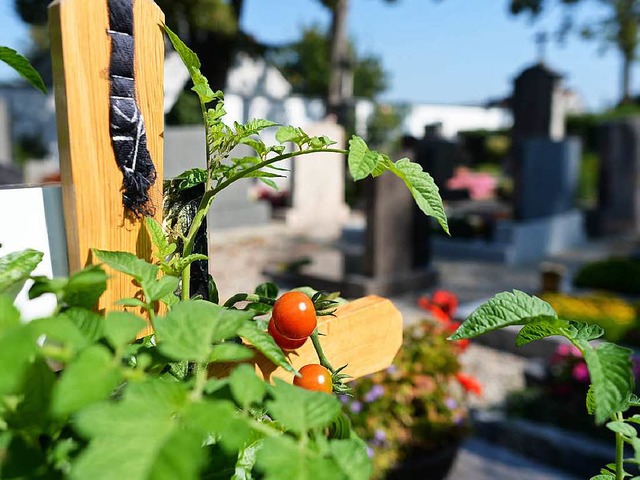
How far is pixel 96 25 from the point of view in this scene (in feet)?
2.11

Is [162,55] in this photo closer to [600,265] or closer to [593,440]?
[593,440]

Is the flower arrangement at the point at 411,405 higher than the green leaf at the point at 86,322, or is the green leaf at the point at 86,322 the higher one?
the green leaf at the point at 86,322

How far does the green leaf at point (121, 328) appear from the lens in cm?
43

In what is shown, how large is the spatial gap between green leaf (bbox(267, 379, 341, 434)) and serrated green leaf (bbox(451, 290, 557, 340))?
0.19 m

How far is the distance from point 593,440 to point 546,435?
0.23 m

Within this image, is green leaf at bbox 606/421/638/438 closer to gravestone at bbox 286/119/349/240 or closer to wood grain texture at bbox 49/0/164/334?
wood grain texture at bbox 49/0/164/334

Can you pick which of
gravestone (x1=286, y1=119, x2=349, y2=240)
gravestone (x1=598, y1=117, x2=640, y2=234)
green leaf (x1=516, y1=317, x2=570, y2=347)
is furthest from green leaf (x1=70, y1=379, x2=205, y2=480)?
gravestone (x1=598, y1=117, x2=640, y2=234)

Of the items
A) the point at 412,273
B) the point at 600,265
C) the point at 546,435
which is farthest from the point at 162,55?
the point at 600,265

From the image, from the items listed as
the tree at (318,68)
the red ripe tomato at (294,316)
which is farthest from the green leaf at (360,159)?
the tree at (318,68)

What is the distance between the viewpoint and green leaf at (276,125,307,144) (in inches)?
26.7

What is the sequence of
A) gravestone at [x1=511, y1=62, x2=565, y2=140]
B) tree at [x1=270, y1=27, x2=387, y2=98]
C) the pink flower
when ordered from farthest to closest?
tree at [x1=270, y1=27, x2=387, y2=98]
gravestone at [x1=511, y1=62, x2=565, y2=140]
the pink flower

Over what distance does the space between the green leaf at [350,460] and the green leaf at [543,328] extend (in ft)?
0.72

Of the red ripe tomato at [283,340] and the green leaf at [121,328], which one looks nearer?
the green leaf at [121,328]

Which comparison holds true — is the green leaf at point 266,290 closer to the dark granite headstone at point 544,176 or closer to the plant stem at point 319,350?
the plant stem at point 319,350
